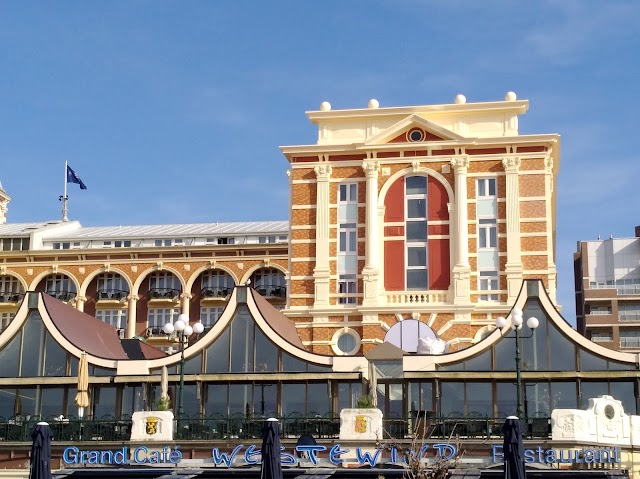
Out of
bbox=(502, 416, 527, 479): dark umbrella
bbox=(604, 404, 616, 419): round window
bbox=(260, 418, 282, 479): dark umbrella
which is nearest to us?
bbox=(502, 416, 527, 479): dark umbrella

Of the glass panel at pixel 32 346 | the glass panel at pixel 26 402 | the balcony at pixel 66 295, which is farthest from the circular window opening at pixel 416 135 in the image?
the balcony at pixel 66 295

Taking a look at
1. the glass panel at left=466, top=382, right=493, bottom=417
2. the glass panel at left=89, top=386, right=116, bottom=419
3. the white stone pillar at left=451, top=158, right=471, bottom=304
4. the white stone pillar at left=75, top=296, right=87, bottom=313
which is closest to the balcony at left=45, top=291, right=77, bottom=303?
the white stone pillar at left=75, top=296, right=87, bottom=313

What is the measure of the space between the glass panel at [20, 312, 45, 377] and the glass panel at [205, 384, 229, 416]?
23.6ft

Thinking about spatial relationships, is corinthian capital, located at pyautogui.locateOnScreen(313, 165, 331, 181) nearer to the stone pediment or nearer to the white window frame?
the white window frame

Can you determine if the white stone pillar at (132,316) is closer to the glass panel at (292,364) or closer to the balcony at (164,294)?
the balcony at (164,294)

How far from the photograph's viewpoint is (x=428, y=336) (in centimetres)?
5700

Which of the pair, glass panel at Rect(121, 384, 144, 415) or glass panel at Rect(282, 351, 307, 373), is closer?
glass panel at Rect(121, 384, 144, 415)

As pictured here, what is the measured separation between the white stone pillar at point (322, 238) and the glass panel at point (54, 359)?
60.4 ft

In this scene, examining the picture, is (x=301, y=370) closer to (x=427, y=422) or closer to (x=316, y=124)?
(x=427, y=422)

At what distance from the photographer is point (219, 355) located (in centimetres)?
4600

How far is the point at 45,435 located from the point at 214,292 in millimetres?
50592

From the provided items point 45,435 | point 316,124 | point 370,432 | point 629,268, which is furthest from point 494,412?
point 629,268

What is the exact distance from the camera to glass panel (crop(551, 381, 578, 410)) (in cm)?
4300

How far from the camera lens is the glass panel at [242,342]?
150 ft
